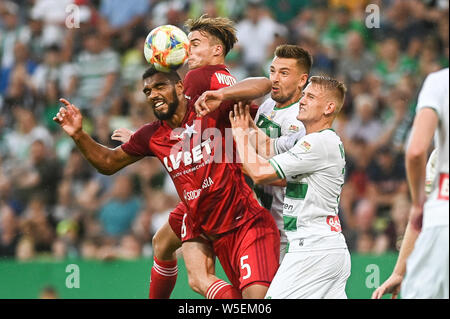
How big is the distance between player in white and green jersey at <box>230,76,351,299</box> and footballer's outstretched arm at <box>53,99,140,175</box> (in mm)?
1342

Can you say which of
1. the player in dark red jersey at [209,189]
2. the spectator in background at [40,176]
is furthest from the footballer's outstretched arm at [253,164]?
the spectator in background at [40,176]

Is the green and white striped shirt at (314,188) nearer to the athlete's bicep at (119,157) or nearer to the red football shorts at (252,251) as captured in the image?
the red football shorts at (252,251)

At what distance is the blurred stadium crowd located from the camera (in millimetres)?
9891

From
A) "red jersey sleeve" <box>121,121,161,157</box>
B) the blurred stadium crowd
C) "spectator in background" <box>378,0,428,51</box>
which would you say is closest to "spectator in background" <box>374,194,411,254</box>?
the blurred stadium crowd

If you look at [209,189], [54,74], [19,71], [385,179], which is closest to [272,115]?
[209,189]

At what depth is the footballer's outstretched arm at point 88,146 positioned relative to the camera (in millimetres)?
6160

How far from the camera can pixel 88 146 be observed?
627 centimetres

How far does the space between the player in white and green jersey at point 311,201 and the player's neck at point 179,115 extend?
69 cm

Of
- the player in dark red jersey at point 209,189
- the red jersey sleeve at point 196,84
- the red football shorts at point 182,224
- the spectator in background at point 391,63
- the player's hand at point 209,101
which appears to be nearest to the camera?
the player's hand at point 209,101

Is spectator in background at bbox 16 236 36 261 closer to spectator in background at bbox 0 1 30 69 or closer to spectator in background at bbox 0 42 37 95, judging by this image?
spectator in background at bbox 0 42 37 95

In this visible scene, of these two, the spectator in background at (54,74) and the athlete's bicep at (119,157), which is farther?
the spectator in background at (54,74)

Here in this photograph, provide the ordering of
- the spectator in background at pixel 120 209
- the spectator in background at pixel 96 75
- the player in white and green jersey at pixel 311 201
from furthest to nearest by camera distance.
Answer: the spectator in background at pixel 96 75
the spectator in background at pixel 120 209
the player in white and green jersey at pixel 311 201
